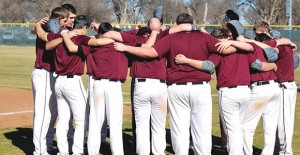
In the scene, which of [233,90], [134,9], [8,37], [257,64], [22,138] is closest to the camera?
[233,90]

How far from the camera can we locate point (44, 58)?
27.3 ft

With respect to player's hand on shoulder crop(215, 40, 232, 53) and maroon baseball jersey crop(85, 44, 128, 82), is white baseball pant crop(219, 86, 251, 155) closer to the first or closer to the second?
player's hand on shoulder crop(215, 40, 232, 53)

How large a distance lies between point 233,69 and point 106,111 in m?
1.68

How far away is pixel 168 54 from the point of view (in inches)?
274

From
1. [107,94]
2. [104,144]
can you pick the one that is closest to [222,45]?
[107,94]

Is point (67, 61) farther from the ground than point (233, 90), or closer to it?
farther from the ground

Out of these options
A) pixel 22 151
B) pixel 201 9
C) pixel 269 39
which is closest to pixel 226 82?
pixel 269 39

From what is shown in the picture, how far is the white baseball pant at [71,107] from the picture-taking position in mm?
7805

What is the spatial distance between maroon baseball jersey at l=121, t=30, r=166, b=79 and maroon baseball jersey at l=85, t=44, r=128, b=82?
0.19 m

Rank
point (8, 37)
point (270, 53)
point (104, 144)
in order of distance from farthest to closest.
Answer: point (8, 37), point (104, 144), point (270, 53)

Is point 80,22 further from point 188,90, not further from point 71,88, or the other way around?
point 188,90

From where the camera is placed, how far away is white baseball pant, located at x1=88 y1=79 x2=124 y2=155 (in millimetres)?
7363

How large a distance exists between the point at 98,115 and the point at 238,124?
1.76m

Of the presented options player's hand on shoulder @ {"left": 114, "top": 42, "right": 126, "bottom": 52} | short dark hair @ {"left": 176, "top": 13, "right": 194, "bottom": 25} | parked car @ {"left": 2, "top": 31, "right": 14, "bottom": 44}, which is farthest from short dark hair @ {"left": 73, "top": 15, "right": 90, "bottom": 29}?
parked car @ {"left": 2, "top": 31, "right": 14, "bottom": 44}
